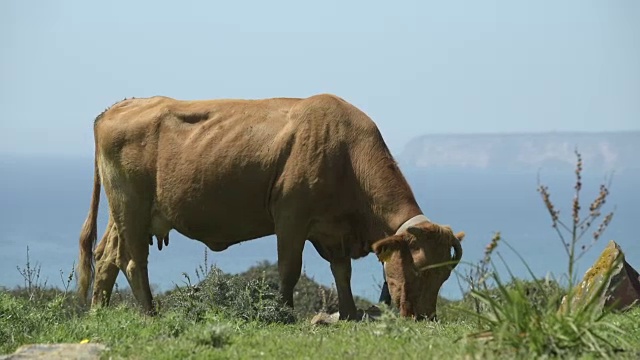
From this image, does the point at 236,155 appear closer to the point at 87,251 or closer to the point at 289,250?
the point at 289,250

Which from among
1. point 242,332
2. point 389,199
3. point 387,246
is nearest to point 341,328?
point 242,332

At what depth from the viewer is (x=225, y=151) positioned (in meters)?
15.3

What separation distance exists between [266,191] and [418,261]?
2.21m

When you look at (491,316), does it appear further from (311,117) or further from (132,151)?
(132,151)

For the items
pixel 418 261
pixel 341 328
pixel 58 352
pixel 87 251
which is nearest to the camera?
pixel 58 352

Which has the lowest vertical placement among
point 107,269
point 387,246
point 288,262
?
point 107,269

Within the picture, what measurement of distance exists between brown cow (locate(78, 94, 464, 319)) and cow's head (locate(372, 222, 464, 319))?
0.04 feet

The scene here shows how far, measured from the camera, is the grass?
29.3 ft

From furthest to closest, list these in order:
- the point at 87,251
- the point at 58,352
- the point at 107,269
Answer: the point at 87,251 → the point at 107,269 → the point at 58,352

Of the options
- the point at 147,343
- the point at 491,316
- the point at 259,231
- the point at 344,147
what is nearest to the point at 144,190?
the point at 259,231

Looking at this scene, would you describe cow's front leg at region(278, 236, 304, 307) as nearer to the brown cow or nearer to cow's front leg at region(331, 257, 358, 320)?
the brown cow

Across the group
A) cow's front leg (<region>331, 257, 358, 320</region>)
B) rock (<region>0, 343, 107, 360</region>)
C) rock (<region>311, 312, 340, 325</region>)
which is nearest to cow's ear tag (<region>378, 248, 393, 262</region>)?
rock (<region>311, 312, 340, 325</region>)

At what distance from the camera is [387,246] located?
14.1 m

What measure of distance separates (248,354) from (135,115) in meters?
7.21
